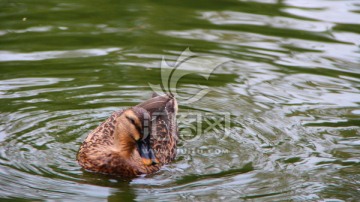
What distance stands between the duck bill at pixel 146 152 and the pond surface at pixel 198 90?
16cm

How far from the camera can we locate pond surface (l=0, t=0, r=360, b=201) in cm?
803

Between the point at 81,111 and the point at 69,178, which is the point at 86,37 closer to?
the point at 81,111

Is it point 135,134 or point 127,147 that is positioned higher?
point 135,134

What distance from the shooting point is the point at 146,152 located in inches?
335

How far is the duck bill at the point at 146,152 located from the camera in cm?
845

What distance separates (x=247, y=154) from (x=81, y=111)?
7.60ft
